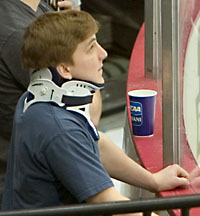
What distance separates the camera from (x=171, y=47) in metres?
1.95

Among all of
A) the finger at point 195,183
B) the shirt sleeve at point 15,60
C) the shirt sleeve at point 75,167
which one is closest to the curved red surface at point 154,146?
the finger at point 195,183

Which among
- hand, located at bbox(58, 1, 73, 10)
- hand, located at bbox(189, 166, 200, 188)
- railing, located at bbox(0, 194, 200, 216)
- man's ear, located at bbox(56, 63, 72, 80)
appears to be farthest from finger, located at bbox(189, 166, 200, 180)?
hand, located at bbox(58, 1, 73, 10)

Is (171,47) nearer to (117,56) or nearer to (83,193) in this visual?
(83,193)

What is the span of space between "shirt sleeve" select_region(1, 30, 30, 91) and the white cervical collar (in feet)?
1.55

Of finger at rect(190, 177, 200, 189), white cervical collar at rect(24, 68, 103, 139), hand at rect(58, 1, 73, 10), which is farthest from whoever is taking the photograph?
hand at rect(58, 1, 73, 10)

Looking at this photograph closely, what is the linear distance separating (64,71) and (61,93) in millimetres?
75

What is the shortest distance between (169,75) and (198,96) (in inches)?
4.6

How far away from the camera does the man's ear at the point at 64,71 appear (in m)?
1.83

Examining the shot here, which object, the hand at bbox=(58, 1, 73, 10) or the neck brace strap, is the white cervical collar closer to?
the neck brace strap

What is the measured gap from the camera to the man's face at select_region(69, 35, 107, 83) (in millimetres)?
1856

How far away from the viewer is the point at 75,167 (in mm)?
1712

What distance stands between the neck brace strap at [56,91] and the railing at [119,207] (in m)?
0.56

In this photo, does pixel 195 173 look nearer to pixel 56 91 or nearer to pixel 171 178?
pixel 171 178

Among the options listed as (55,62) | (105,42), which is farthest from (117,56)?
(55,62)
